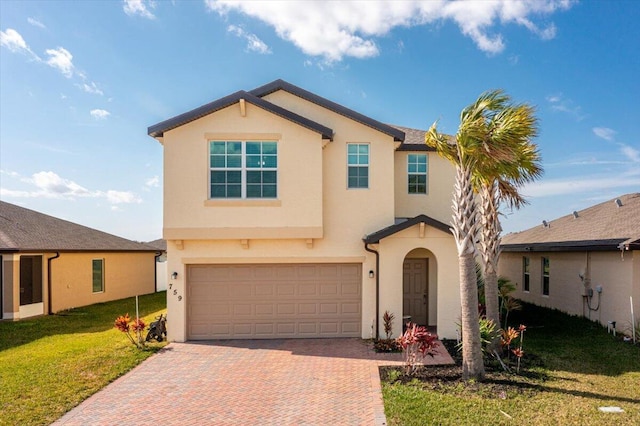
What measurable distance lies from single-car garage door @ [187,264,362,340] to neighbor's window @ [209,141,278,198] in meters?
2.44

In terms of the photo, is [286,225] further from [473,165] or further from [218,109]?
[473,165]

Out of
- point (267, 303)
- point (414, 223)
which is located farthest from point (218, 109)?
point (414, 223)

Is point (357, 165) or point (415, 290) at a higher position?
point (357, 165)

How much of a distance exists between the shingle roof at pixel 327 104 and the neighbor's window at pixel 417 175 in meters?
1.74

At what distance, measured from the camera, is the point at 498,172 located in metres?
9.27

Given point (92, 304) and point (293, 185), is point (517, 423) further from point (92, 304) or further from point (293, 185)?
point (92, 304)

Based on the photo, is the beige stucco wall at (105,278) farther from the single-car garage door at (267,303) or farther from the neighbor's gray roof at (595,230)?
the neighbor's gray roof at (595,230)

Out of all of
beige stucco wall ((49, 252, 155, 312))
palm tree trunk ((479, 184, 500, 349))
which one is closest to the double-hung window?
palm tree trunk ((479, 184, 500, 349))

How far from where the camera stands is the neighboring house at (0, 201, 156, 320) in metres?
15.6

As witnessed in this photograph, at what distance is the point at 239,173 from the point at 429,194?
6.83 meters

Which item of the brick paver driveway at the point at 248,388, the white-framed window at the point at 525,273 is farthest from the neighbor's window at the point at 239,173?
the white-framed window at the point at 525,273

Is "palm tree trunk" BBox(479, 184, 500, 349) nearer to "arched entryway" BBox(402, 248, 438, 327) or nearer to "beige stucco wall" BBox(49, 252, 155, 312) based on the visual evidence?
"arched entryway" BBox(402, 248, 438, 327)

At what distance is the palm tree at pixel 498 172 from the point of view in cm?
832

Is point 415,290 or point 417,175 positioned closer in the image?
point 415,290
